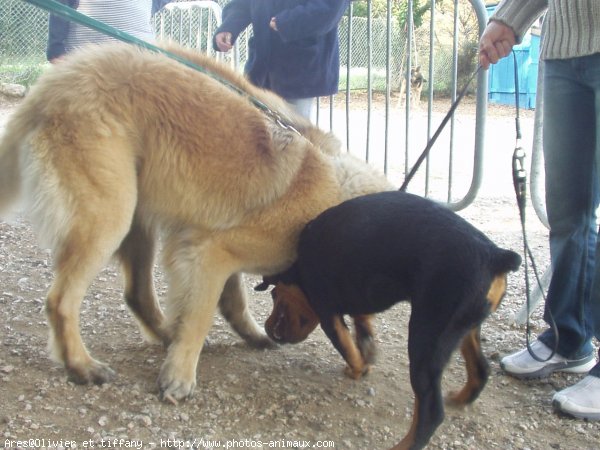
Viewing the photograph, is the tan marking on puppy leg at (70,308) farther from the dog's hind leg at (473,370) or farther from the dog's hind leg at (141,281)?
the dog's hind leg at (473,370)

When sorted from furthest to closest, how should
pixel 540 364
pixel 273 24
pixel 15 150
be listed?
pixel 273 24, pixel 540 364, pixel 15 150

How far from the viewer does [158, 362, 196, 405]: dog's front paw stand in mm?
2986

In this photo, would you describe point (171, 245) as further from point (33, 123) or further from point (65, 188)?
point (33, 123)

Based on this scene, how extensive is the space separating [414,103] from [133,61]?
1649 cm

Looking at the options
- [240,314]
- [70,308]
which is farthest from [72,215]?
[240,314]

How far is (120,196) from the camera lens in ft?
10.3

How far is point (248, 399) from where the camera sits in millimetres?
3037

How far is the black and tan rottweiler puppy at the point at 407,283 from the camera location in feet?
8.52

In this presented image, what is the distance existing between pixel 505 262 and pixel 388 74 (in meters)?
3.34

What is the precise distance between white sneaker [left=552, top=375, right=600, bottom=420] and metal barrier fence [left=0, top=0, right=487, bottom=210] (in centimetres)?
171

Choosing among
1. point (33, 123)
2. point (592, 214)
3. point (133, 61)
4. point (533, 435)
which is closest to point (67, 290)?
point (33, 123)

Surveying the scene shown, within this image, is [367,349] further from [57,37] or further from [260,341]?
[57,37]

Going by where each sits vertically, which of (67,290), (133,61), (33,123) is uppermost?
(133,61)

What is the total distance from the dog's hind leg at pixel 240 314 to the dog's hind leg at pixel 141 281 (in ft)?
1.21
